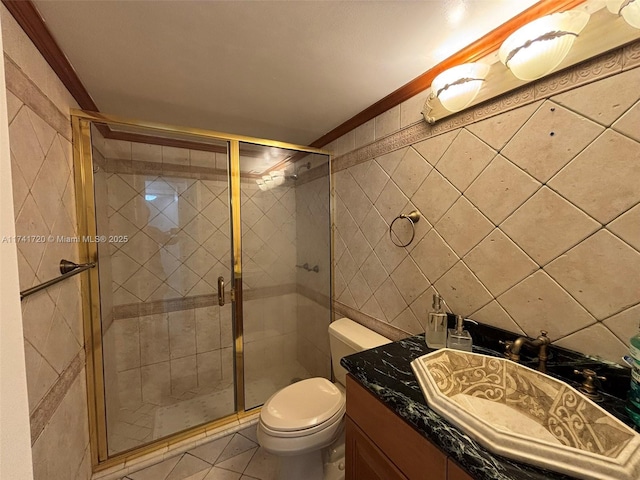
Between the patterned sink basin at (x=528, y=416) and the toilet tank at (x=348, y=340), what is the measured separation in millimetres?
534

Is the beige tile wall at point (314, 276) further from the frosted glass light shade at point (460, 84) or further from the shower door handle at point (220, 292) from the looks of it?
the frosted glass light shade at point (460, 84)

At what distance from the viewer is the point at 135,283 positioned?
1856 mm

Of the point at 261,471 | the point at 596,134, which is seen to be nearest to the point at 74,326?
the point at 261,471

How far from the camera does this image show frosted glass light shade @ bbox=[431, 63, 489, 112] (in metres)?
0.94

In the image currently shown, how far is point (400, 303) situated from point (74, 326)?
5.23 ft

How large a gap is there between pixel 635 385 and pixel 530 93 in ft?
2.95

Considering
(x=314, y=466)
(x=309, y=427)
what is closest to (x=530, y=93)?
(x=309, y=427)

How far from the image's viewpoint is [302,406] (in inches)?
51.9

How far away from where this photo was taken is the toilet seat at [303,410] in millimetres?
1172

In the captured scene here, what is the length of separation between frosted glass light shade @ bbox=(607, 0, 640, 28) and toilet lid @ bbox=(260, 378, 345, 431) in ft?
5.60

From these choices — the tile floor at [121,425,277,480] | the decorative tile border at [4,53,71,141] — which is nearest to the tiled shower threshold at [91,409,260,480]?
the tile floor at [121,425,277,480]

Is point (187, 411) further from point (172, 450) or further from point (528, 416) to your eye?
point (528, 416)

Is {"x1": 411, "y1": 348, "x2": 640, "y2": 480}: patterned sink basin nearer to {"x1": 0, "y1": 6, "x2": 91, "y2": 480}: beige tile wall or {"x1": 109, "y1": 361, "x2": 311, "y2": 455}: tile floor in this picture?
{"x1": 0, "y1": 6, "x2": 91, "y2": 480}: beige tile wall

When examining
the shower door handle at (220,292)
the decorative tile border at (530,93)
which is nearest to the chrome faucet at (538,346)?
the decorative tile border at (530,93)
